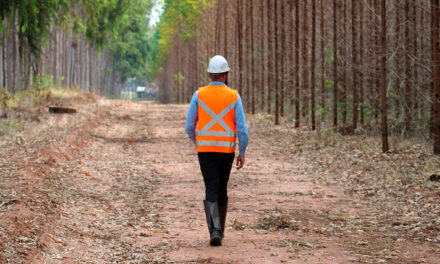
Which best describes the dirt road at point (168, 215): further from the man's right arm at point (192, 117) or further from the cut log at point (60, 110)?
the cut log at point (60, 110)

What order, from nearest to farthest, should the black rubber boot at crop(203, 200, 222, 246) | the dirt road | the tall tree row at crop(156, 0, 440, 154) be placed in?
1. the dirt road
2. the black rubber boot at crop(203, 200, 222, 246)
3. the tall tree row at crop(156, 0, 440, 154)

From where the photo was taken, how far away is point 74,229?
7.84m

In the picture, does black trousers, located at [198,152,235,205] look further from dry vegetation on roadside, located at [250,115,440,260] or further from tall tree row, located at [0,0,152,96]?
tall tree row, located at [0,0,152,96]

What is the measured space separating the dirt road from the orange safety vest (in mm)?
1179

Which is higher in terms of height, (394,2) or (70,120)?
(394,2)

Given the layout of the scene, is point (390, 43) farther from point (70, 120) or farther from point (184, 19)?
point (184, 19)

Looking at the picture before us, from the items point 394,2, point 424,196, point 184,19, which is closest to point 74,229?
point 424,196

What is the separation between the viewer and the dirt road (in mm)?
6641

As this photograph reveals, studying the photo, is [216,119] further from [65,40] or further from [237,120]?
[65,40]

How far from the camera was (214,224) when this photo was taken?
6969 mm

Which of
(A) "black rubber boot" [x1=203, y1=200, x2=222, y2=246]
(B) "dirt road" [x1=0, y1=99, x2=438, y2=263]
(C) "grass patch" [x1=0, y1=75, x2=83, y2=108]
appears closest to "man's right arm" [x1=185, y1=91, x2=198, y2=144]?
(A) "black rubber boot" [x1=203, y1=200, x2=222, y2=246]

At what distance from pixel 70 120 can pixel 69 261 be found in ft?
54.2

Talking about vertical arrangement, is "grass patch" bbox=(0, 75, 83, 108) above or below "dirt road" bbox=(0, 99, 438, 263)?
above

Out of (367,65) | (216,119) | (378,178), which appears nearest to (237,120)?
(216,119)
